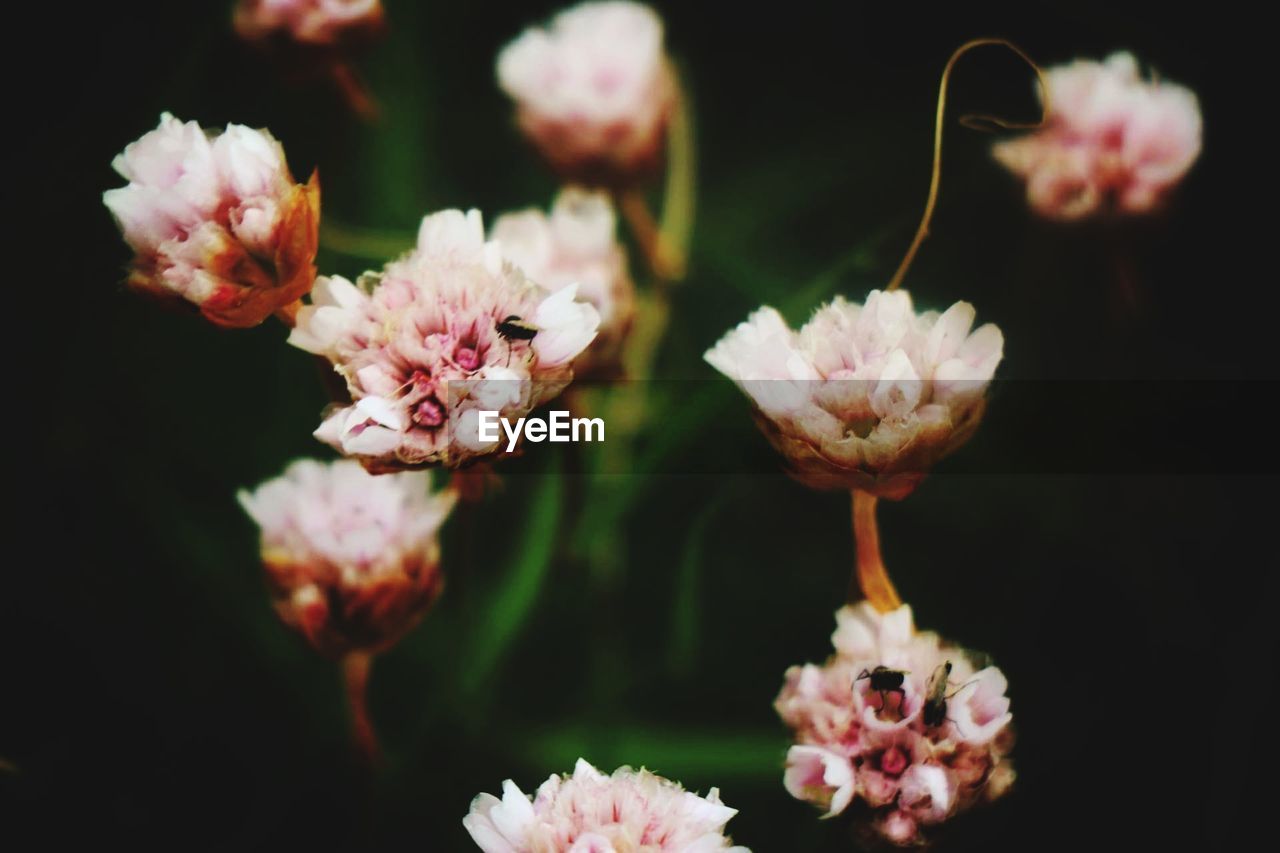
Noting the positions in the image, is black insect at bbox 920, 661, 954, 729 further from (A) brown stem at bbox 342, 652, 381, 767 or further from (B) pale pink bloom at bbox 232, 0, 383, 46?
(B) pale pink bloom at bbox 232, 0, 383, 46

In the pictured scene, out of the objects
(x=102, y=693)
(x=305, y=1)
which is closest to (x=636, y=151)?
(x=305, y=1)

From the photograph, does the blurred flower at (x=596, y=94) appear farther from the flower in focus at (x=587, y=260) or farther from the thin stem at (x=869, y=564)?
the thin stem at (x=869, y=564)

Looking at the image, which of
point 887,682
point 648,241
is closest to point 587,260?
point 648,241

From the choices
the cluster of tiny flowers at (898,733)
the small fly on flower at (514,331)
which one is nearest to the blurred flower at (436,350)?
the small fly on flower at (514,331)

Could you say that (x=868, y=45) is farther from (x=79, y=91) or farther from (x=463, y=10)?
(x=79, y=91)

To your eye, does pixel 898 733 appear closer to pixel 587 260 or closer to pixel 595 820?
Answer: pixel 595 820

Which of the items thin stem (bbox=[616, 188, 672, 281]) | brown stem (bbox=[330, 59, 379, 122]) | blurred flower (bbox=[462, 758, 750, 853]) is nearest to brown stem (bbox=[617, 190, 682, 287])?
thin stem (bbox=[616, 188, 672, 281])

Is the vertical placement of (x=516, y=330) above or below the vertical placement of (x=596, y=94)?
below
